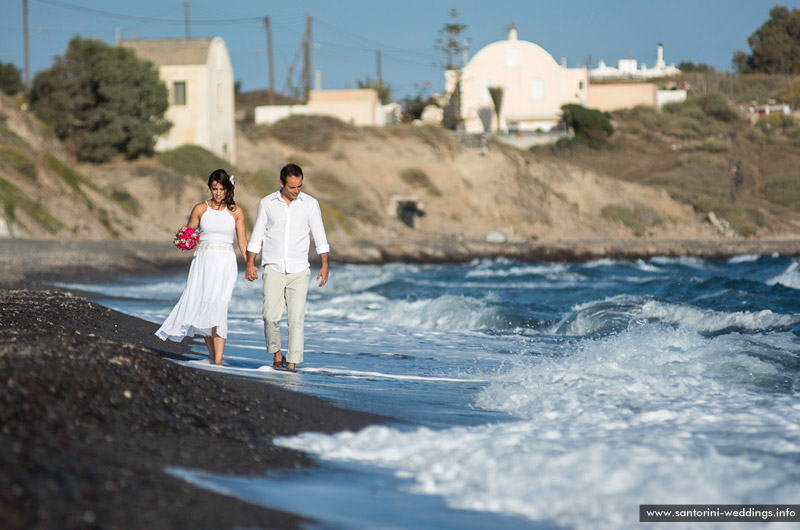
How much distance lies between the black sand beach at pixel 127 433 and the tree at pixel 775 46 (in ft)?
310

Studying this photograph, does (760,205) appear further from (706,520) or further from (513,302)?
(706,520)

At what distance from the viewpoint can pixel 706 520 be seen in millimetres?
4172

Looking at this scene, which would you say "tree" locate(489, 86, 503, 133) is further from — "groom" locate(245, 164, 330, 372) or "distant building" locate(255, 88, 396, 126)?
"groom" locate(245, 164, 330, 372)

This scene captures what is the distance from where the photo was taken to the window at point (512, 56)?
66.1 meters

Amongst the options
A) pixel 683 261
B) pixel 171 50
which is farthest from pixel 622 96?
pixel 171 50

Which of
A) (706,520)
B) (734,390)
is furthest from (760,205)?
(706,520)

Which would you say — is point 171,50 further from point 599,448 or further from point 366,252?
point 599,448

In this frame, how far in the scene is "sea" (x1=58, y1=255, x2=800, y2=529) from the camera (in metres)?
4.31

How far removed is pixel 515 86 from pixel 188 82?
32176 millimetres

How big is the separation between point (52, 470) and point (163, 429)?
1180mm

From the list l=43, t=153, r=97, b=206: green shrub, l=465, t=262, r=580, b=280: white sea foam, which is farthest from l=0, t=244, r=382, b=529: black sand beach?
l=43, t=153, r=97, b=206: green shrub

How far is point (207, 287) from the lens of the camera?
7.52 m

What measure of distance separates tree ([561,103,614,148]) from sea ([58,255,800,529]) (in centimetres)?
4948

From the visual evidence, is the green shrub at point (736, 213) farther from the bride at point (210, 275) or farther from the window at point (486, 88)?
the bride at point (210, 275)
